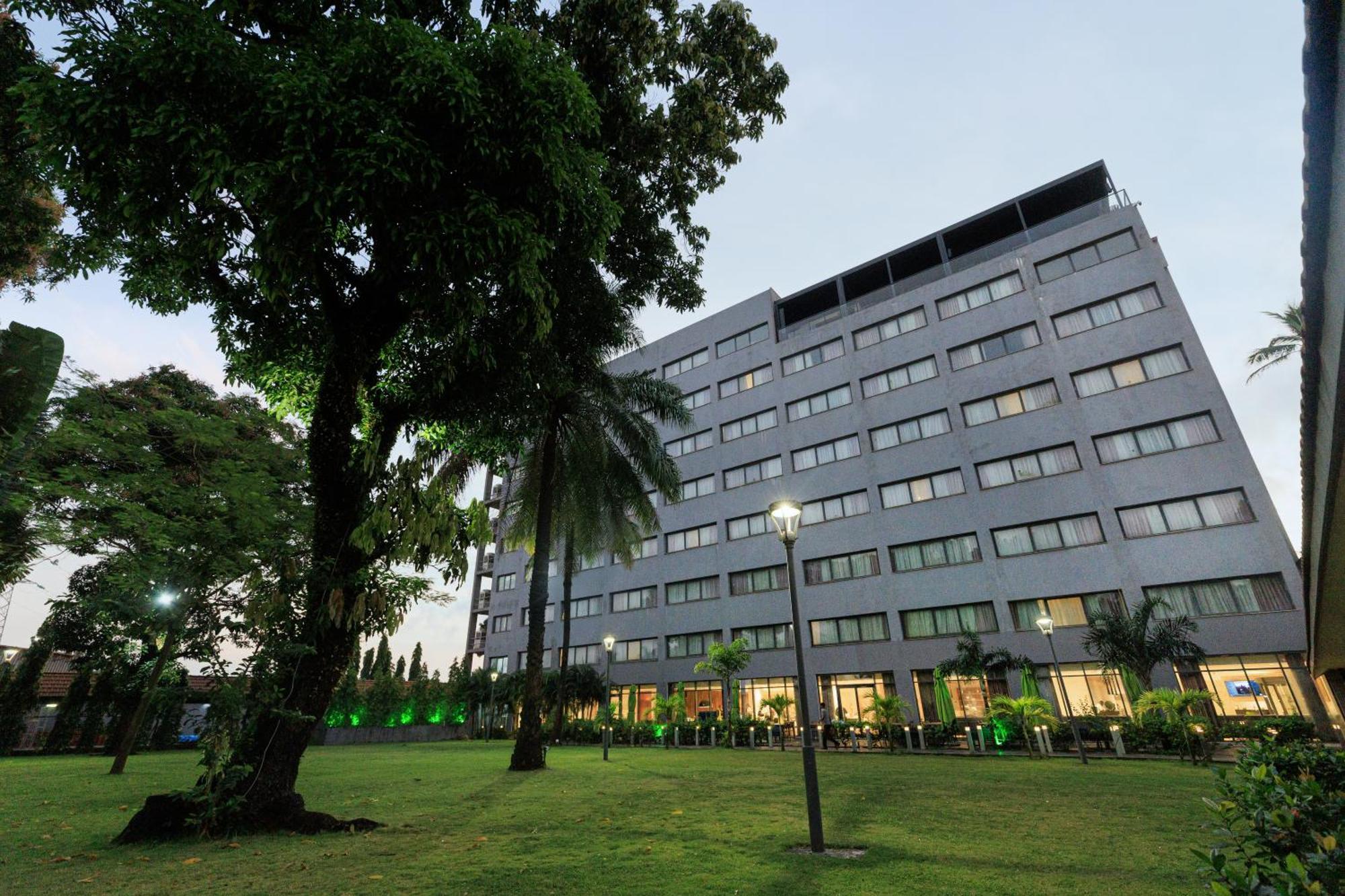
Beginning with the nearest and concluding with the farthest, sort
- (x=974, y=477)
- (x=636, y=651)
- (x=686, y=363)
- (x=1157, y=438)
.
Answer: (x=1157, y=438), (x=974, y=477), (x=636, y=651), (x=686, y=363)

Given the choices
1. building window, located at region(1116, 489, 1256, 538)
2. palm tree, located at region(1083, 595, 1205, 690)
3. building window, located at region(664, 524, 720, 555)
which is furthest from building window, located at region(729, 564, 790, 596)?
building window, located at region(1116, 489, 1256, 538)

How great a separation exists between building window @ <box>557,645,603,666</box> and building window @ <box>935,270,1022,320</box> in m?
31.9

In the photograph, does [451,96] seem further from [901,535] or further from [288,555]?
[901,535]

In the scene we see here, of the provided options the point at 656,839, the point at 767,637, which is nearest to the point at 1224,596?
the point at 767,637

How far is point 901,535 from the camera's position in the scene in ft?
103

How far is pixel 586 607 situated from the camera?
45.1 meters

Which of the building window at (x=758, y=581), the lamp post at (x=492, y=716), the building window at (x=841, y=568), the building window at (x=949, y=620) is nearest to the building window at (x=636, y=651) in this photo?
the building window at (x=758, y=581)

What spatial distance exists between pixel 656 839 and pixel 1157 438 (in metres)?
Answer: 29.3

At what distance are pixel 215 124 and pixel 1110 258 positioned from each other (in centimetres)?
3576

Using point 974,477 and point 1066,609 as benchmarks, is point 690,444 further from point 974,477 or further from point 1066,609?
point 1066,609

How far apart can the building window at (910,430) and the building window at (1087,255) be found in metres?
9.01

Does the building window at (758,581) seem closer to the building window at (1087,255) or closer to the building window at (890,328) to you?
the building window at (890,328)

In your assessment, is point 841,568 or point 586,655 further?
point 586,655

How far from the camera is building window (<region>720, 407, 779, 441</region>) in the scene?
39438mm
